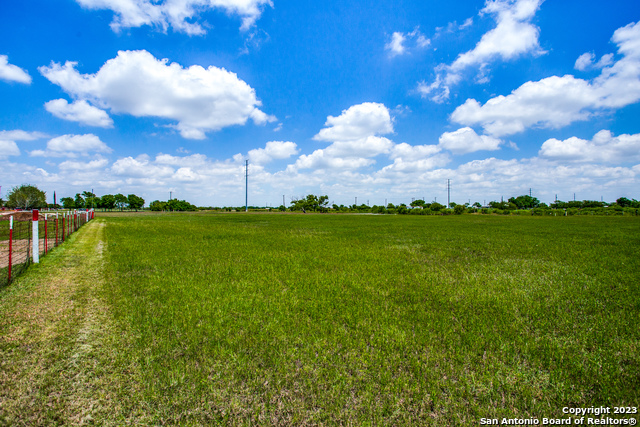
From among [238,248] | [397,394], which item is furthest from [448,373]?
[238,248]

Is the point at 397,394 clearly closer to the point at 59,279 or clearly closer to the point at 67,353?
the point at 67,353

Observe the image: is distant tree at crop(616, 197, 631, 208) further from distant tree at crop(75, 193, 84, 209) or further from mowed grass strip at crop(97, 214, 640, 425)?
distant tree at crop(75, 193, 84, 209)

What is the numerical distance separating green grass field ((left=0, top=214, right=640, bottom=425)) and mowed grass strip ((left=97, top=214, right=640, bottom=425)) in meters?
0.02

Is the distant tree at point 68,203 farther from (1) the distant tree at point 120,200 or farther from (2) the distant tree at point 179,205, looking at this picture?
(2) the distant tree at point 179,205

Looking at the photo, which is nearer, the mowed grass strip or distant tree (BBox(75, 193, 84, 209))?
the mowed grass strip

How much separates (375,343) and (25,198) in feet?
303

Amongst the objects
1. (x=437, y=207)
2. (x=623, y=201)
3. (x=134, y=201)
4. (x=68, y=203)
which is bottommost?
(x=437, y=207)

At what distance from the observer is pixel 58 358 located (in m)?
3.47

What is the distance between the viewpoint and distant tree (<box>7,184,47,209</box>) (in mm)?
65438

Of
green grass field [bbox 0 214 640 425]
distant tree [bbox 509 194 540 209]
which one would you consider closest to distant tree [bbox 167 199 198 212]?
green grass field [bbox 0 214 640 425]

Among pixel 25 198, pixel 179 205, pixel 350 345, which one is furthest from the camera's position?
pixel 179 205

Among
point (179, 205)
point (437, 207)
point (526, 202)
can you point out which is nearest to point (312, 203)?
point (437, 207)

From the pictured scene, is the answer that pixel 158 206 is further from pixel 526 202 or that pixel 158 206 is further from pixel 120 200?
pixel 526 202

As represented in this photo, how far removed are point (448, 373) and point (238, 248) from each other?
33.4 ft
